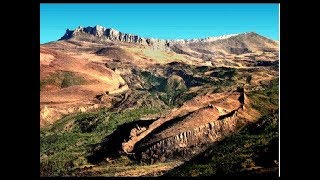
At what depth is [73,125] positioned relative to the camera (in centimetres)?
1509

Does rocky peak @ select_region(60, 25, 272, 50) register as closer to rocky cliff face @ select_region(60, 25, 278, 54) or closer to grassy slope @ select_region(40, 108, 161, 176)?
rocky cliff face @ select_region(60, 25, 278, 54)

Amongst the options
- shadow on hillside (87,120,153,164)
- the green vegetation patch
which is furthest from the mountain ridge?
shadow on hillside (87,120,153,164)

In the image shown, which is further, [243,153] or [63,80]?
[63,80]

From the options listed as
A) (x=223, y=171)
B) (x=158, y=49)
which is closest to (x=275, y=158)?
(x=223, y=171)

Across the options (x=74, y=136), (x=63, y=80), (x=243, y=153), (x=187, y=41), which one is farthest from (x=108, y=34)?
(x=243, y=153)

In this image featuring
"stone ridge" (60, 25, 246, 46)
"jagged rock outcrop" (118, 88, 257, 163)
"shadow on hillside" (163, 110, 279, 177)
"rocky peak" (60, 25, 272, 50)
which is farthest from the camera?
"stone ridge" (60, 25, 246, 46)

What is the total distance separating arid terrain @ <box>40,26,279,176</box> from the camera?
10953mm

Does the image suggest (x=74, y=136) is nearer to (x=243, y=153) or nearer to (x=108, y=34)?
(x=243, y=153)

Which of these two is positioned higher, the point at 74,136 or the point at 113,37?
the point at 113,37

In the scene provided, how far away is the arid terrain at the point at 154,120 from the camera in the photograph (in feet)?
35.9

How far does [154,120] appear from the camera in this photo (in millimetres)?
13773
